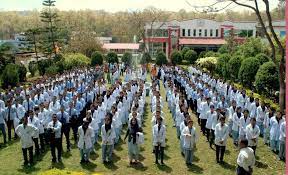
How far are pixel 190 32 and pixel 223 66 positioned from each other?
28.5 metres

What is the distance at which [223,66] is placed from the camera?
3228 centimetres

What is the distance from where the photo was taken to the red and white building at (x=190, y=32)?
58.2 m

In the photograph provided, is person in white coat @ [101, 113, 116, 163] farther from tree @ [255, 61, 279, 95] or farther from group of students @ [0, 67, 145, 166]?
tree @ [255, 61, 279, 95]

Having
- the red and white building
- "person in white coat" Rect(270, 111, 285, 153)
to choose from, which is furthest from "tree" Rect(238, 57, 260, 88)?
the red and white building

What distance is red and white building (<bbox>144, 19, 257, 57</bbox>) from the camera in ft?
191

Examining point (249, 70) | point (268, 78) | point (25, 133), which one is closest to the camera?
point (25, 133)

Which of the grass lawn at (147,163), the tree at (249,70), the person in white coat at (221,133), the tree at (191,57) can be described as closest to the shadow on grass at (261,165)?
the grass lawn at (147,163)

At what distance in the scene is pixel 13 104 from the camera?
14.4 meters

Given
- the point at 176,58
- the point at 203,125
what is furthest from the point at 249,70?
the point at 176,58

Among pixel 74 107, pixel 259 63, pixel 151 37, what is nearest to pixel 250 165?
pixel 74 107

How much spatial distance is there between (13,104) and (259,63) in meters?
15.6

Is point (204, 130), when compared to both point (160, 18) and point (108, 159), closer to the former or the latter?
point (108, 159)

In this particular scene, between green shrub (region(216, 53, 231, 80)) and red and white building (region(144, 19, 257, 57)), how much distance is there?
23.8 m

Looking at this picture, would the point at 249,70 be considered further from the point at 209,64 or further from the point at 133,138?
the point at 133,138
